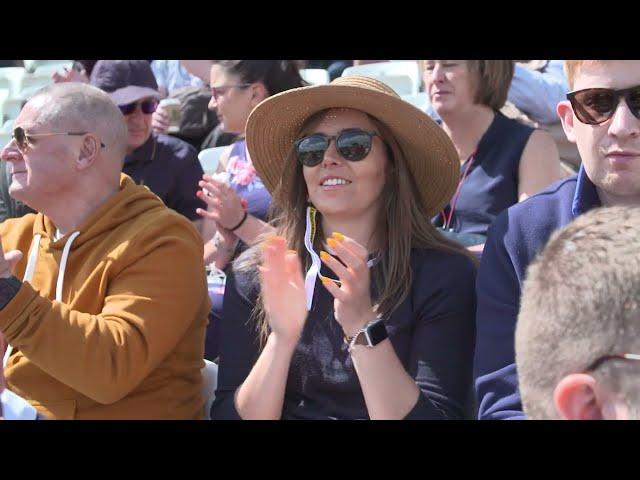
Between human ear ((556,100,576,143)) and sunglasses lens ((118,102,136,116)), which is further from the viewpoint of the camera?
sunglasses lens ((118,102,136,116))

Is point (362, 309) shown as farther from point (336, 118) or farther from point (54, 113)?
point (54, 113)

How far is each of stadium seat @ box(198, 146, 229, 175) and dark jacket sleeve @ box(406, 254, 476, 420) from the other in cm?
266

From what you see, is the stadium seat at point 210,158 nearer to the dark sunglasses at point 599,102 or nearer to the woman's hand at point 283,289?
the woman's hand at point 283,289

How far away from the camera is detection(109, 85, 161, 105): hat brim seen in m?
5.04

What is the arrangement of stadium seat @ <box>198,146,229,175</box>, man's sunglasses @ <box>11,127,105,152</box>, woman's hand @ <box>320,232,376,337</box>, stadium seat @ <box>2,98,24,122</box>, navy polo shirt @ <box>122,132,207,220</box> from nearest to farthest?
woman's hand @ <box>320,232,376,337</box>, man's sunglasses @ <box>11,127,105,152</box>, navy polo shirt @ <box>122,132,207,220</box>, stadium seat @ <box>198,146,229,175</box>, stadium seat @ <box>2,98,24,122</box>

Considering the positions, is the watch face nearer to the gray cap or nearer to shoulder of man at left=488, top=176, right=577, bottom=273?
shoulder of man at left=488, top=176, right=577, bottom=273

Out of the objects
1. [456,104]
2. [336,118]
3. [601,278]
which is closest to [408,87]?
[456,104]

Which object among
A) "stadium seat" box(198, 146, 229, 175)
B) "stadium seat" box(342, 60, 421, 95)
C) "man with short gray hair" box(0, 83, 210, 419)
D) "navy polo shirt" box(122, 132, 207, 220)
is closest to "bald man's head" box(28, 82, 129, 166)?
"man with short gray hair" box(0, 83, 210, 419)

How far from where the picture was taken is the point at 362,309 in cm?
264

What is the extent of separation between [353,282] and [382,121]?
80 cm

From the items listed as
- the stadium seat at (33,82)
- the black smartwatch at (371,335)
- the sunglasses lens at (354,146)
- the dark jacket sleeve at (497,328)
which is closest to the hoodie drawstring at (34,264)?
the sunglasses lens at (354,146)

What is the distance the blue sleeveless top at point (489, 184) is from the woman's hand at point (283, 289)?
4.53 ft

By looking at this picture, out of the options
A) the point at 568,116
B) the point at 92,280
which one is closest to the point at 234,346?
the point at 92,280

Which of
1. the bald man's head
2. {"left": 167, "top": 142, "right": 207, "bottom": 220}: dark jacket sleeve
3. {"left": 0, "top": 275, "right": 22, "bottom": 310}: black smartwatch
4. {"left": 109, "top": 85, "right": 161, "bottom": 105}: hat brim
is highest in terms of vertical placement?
{"left": 109, "top": 85, "right": 161, "bottom": 105}: hat brim
